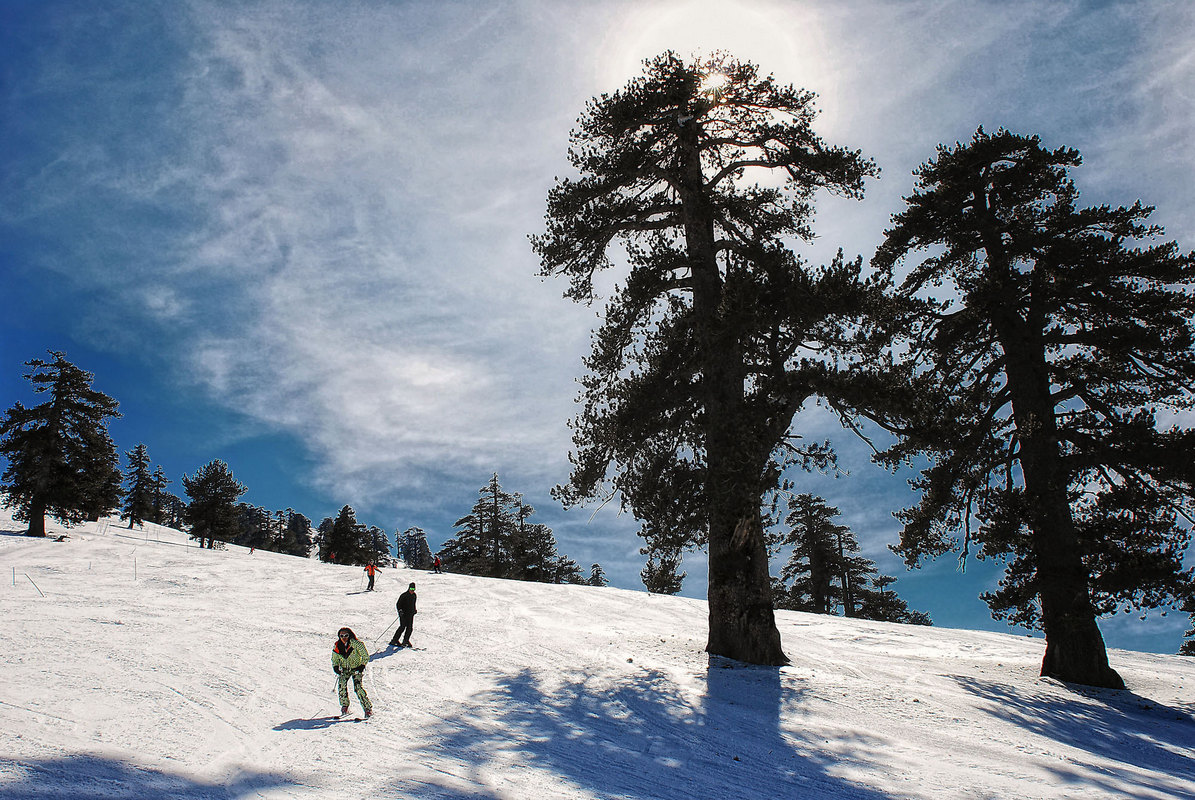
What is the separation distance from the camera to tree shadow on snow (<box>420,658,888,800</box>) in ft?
21.9

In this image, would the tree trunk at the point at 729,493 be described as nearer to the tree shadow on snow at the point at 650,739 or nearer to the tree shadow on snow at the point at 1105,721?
the tree shadow on snow at the point at 650,739

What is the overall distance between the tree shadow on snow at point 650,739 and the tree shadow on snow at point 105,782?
7.51 ft

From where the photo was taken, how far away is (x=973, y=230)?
55.6 ft

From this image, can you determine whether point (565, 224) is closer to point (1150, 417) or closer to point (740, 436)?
point (740, 436)

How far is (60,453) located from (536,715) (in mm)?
41321

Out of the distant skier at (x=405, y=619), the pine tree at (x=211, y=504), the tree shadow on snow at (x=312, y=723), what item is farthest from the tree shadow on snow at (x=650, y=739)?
the pine tree at (x=211, y=504)

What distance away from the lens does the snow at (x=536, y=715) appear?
6.46 meters

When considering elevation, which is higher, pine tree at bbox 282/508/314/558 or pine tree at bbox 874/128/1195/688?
pine tree at bbox 874/128/1195/688

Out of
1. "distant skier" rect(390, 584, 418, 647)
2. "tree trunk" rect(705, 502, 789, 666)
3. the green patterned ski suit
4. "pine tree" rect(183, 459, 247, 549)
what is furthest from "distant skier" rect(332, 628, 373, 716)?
"pine tree" rect(183, 459, 247, 549)

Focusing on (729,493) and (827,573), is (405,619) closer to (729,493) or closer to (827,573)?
(729,493)

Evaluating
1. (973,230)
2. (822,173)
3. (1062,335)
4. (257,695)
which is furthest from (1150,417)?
(257,695)

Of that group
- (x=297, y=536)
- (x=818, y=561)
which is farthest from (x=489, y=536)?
(x=297, y=536)

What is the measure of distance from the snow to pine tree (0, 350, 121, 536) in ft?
67.3

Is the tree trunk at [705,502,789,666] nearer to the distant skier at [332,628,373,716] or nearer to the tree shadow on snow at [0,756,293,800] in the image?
the distant skier at [332,628,373,716]
